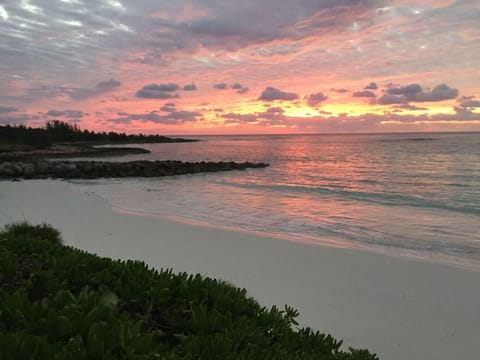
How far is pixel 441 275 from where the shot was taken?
6473mm

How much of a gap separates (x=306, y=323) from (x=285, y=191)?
14686 mm

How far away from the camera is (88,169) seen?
26.1 m

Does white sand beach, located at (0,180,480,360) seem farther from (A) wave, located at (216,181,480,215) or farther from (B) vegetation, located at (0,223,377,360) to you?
(A) wave, located at (216,181,480,215)

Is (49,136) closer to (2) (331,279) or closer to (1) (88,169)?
(1) (88,169)

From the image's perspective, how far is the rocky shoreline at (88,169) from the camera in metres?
23.4

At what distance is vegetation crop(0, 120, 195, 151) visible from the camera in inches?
2002

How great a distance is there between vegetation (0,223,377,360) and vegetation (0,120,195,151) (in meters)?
48.1

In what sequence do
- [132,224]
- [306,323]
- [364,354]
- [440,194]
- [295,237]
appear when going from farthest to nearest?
[440,194] < [132,224] < [295,237] < [306,323] < [364,354]

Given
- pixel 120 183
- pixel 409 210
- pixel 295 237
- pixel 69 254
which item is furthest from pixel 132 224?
pixel 120 183

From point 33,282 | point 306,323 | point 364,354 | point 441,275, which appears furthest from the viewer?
point 441,275

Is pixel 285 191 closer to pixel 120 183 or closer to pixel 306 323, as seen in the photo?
pixel 120 183

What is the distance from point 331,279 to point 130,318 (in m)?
4.45

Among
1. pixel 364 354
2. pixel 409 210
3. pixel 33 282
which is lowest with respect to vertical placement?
pixel 409 210

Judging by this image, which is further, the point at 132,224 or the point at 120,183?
the point at 120,183
